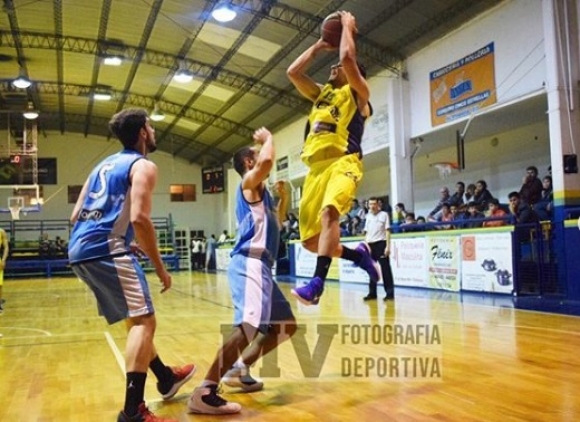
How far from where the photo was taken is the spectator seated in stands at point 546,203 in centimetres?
1136

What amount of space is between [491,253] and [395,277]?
10.8 ft

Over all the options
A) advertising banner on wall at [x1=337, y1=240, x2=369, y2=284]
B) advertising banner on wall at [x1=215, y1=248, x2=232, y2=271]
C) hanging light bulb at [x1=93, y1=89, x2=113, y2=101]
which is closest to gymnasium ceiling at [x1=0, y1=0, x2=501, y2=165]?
hanging light bulb at [x1=93, y1=89, x2=113, y2=101]

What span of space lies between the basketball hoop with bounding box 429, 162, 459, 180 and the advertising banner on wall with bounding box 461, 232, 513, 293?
23.9 ft

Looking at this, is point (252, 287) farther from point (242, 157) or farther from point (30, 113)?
point (30, 113)

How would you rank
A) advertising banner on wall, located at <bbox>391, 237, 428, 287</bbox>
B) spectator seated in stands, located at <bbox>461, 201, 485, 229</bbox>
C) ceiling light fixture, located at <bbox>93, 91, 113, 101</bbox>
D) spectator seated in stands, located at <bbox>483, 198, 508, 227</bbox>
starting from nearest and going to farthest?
spectator seated in stands, located at <bbox>483, 198, 508, 227</bbox> → spectator seated in stands, located at <bbox>461, 201, 485, 229</bbox> → advertising banner on wall, located at <bbox>391, 237, 428, 287</bbox> → ceiling light fixture, located at <bbox>93, 91, 113, 101</bbox>

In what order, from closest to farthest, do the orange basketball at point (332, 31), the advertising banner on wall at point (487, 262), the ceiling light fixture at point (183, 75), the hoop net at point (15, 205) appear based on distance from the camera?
the orange basketball at point (332, 31)
the advertising banner on wall at point (487, 262)
the ceiling light fixture at point (183, 75)
the hoop net at point (15, 205)

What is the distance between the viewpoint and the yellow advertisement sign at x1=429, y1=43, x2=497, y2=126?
13578 millimetres

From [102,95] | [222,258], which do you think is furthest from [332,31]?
[102,95]

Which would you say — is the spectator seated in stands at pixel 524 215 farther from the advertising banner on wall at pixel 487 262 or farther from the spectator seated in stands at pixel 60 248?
the spectator seated in stands at pixel 60 248

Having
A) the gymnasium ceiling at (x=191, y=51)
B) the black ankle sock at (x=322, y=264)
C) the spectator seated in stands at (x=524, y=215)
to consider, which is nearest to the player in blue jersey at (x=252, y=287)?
the black ankle sock at (x=322, y=264)

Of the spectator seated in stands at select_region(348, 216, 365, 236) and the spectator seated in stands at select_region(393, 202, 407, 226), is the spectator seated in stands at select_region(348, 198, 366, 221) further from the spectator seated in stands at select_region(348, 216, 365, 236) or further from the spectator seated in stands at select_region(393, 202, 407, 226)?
the spectator seated in stands at select_region(393, 202, 407, 226)

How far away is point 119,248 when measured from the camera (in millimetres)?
3217

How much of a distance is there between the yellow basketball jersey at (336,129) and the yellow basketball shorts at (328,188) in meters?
0.06

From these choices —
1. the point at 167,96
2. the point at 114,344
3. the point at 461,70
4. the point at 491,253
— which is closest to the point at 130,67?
the point at 167,96
